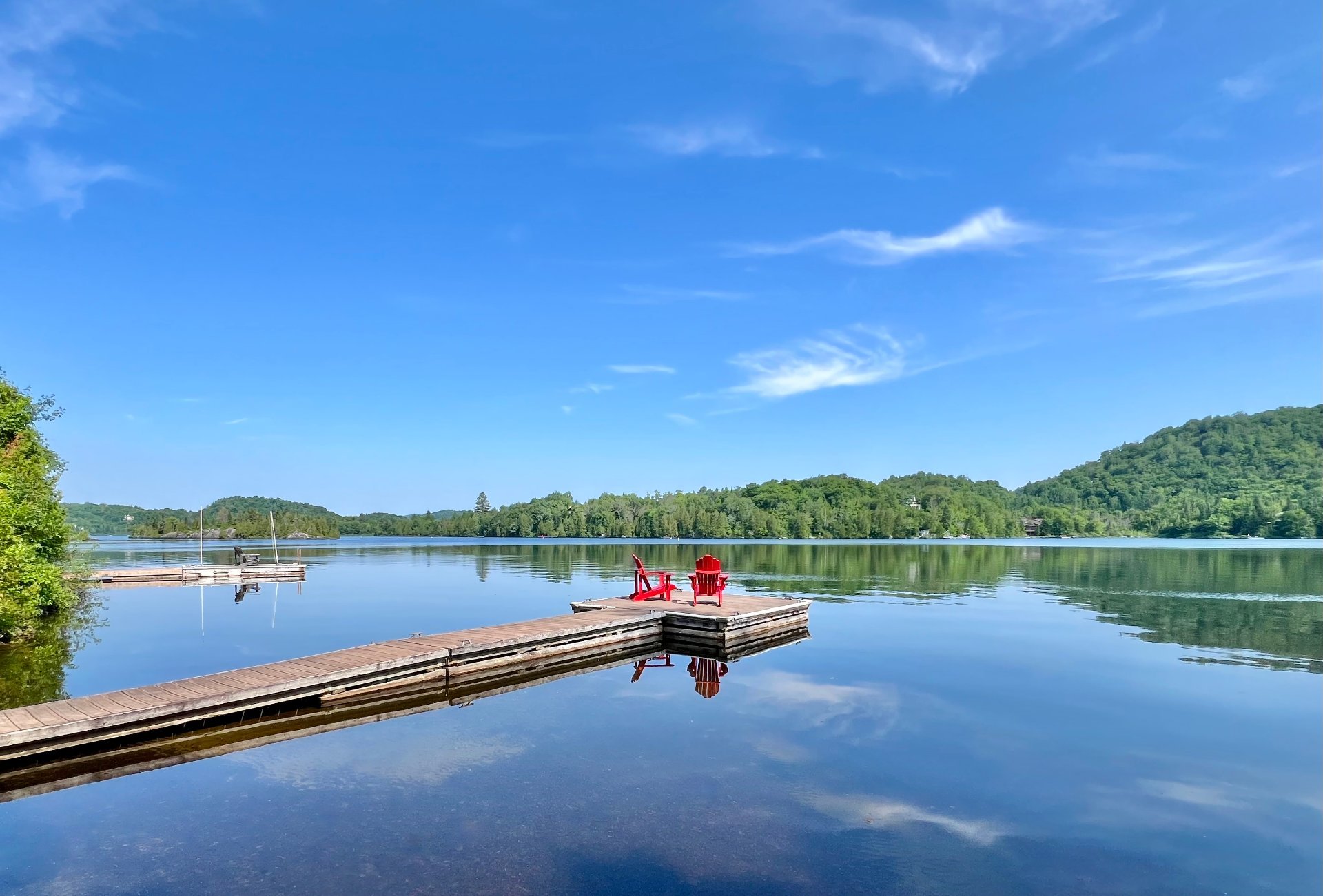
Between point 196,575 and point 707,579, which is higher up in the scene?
point 707,579

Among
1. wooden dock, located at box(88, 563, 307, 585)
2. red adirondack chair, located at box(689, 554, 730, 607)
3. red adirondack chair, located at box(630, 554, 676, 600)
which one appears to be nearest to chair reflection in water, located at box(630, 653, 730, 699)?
red adirondack chair, located at box(630, 554, 676, 600)

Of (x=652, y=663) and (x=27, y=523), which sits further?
(x=27, y=523)

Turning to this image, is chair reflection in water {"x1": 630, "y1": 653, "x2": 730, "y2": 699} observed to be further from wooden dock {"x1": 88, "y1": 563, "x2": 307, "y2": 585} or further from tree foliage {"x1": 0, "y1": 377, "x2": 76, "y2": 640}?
wooden dock {"x1": 88, "y1": 563, "x2": 307, "y2": 585}

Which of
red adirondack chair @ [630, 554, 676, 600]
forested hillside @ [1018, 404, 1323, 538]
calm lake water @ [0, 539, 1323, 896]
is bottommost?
calm lake water @ [0, 539, 1323, 896]

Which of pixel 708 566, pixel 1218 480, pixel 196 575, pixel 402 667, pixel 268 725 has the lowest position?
pixel 196 575

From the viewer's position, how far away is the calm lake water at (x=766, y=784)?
293 inches

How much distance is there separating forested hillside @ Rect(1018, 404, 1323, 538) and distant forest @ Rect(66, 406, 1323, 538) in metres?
0.27

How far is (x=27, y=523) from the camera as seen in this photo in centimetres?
2123

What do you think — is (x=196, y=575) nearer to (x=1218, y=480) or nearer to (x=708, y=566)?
(x=708, y=566)

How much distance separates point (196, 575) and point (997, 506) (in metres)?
157

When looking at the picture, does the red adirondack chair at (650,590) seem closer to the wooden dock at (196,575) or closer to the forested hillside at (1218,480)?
the wooden dock at (196,575)

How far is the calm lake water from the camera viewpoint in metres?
7.43

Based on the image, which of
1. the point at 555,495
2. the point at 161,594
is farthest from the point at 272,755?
the point at 555,495

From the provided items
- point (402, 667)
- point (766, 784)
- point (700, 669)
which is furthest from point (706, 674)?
point (766, 784)
